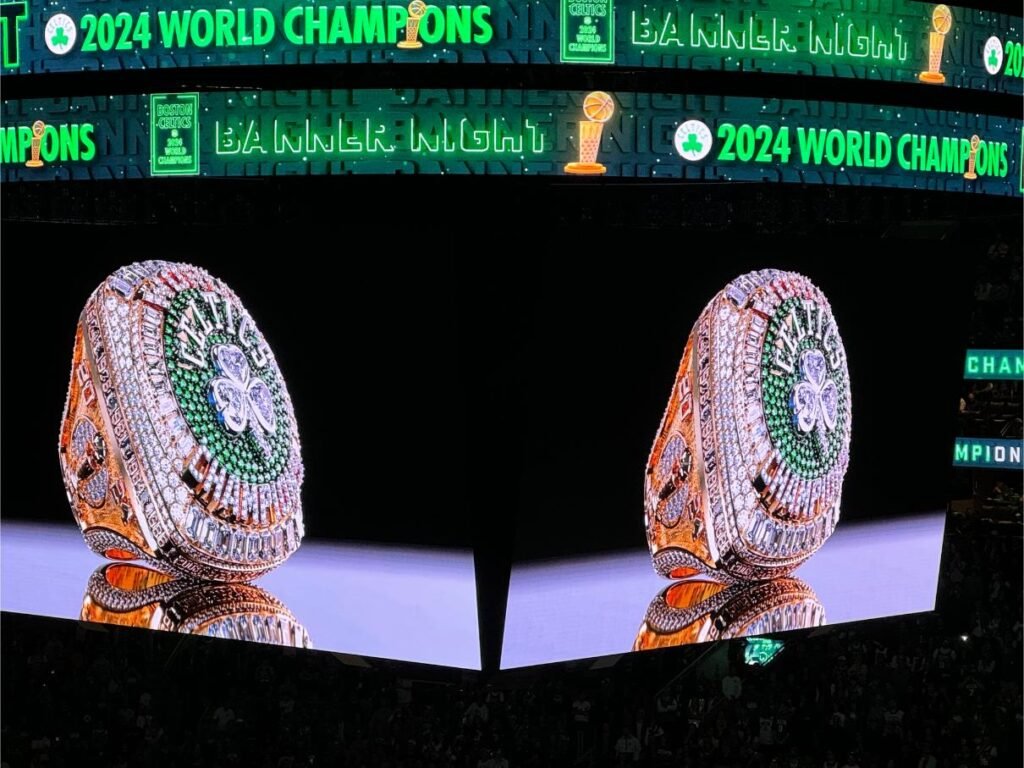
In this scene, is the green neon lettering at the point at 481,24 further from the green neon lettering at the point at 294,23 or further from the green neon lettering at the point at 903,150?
the green neon lettering at the point at 903,150

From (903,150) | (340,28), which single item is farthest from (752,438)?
(340,28)

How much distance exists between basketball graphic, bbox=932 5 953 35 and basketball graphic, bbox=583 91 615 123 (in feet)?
9.45

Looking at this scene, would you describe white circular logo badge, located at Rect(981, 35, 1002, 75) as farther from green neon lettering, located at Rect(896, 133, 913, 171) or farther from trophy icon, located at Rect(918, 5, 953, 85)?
green neon lettering, located at Rect(896, 133, 913, 171)

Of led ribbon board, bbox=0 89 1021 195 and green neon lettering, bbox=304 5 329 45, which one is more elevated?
green neon lettering, bbox=304 5 329 45

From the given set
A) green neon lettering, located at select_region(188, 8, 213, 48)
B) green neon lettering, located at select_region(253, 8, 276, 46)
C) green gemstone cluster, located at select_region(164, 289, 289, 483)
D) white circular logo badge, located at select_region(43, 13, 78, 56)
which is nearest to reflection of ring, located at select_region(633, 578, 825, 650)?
green gemstone cluster, located at select_region(164, 289, 289, 483)

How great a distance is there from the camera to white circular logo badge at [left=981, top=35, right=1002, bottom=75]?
641 inches

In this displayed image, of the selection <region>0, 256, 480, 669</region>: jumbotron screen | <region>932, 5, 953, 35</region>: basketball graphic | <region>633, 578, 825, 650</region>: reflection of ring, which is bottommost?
<region>633, 578, 825, 650</region>: reflection of ring

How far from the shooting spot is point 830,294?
1622cm

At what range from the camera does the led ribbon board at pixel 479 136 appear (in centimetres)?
1466

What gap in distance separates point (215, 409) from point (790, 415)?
438 cm

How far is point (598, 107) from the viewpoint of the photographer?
1479 centimetres

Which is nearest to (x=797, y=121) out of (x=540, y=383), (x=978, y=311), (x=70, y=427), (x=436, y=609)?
(x=540, y=383)

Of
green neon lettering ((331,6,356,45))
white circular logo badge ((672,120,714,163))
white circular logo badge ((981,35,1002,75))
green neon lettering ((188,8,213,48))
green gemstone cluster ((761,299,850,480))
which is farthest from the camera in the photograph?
white circular logo badge ((981,35,1002,75))

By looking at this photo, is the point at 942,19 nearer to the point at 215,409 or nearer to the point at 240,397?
the point at 240,397
